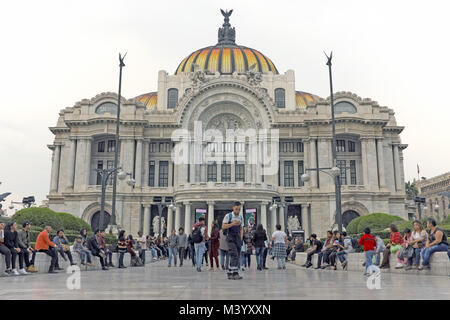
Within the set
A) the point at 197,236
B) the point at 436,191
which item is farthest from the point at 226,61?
the point at 197,236

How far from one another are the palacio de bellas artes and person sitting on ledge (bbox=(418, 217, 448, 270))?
35.8 m

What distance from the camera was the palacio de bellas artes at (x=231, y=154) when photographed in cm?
5212

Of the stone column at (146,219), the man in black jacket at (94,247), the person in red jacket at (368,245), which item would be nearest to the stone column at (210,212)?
the stone column at (146,219)

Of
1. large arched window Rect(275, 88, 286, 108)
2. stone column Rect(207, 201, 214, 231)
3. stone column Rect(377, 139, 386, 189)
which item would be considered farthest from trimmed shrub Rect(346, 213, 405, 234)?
large arched window Rect(275, 88, 286, 108)

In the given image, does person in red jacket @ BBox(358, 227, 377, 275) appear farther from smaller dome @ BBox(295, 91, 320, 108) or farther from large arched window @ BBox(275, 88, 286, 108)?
smaller dome @ BBox(295, 91, 320, 108)

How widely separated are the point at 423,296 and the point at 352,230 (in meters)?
31.8

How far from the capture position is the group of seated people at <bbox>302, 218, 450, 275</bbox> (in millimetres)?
13734

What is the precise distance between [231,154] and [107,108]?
16907 millimetres

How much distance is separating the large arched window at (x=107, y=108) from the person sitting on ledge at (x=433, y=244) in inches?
1823

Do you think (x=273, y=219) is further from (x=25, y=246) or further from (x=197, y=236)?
(x=25, y=246)

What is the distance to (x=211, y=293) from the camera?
26.0 ft

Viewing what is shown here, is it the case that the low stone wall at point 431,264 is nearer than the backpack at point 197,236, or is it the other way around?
the low stone wall at point 431,264

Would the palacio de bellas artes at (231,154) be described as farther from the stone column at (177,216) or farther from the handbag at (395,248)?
the handbag at (395,248)
